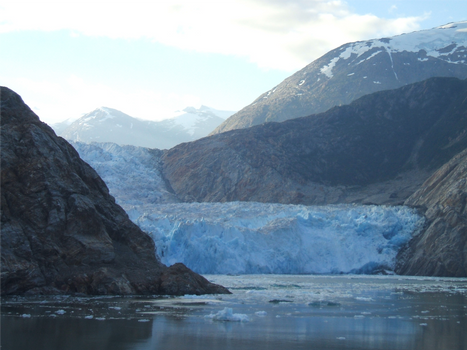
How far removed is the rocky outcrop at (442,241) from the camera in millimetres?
40562

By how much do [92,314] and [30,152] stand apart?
8518mm

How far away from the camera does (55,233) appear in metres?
22.1

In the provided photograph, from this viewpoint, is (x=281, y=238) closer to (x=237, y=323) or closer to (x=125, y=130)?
(x=237, y=323)

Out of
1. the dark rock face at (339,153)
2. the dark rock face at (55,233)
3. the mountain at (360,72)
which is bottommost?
the dark rock face at (55,233)

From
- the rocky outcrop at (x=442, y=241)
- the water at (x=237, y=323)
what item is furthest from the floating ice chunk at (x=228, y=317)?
the rocky outcrop at (x=442, y=241)

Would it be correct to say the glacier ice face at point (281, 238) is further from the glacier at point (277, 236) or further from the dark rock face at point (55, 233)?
the dark rock face at point (55, 233)

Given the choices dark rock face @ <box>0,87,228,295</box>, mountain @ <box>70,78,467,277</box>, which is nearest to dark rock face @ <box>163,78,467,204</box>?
mountain @ <box>70,78,467,277</box>

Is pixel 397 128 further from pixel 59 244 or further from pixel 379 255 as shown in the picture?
pixel 59 244

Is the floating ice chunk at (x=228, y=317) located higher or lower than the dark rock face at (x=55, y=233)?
lower

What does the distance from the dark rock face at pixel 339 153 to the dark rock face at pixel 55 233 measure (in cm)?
4564

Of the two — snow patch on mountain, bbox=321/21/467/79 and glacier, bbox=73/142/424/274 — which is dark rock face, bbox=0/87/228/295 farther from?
snow patch on mountain, bbox=321/21/467/79

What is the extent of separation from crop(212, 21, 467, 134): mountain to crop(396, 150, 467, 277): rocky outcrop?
63851 millimetres

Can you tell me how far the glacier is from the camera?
39.1 meters

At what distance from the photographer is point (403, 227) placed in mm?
46031
